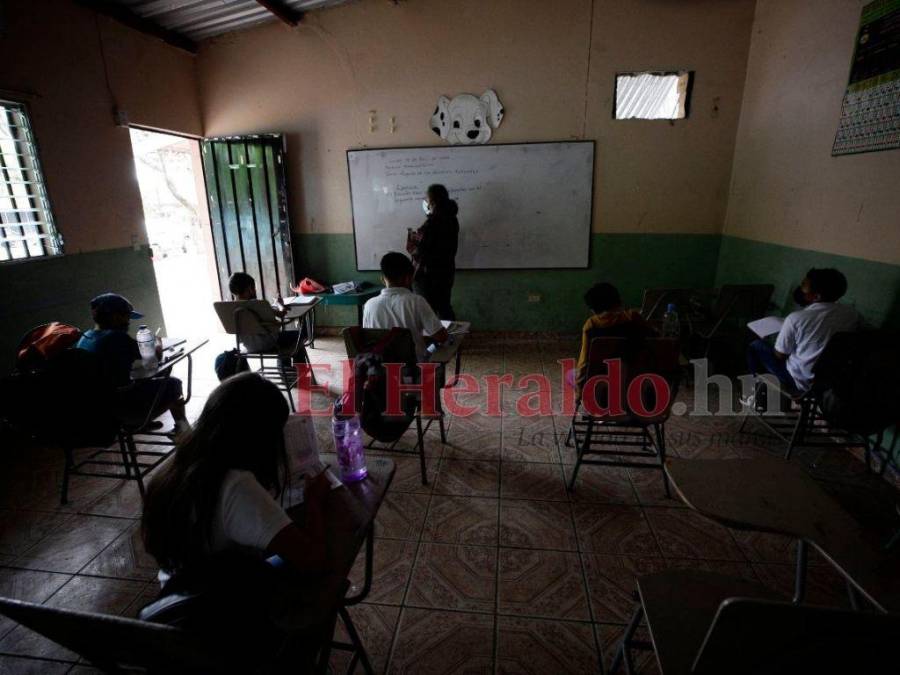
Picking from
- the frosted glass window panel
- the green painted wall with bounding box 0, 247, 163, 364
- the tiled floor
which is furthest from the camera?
the frosted glass window panel

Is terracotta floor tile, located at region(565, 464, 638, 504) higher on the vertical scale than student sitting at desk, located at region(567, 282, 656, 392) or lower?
lower

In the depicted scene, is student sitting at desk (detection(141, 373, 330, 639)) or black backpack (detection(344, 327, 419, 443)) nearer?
student sitting at desk (detection(141, 373, 330, 639))

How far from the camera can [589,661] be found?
150 centimetres

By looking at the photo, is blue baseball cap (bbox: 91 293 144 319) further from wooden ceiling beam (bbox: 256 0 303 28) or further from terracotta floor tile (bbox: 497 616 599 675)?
wooden ceiling beam (bbox: 256 0 303 28)

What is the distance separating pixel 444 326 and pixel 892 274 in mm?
2363

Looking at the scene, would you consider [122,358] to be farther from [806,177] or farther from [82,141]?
[806,177]

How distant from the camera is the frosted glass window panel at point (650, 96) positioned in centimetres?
416

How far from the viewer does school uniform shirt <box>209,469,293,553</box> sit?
3.02 ft

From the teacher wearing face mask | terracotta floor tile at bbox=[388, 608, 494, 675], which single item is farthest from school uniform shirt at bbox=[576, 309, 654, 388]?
the teacher wearing face mask

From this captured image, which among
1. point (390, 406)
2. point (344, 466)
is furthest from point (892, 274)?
point (344, 466)

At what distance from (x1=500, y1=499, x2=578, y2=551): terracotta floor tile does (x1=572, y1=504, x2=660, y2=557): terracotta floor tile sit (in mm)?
51

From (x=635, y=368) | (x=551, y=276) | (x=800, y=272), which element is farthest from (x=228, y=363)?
(x=800, y=272)

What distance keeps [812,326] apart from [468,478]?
1986mm

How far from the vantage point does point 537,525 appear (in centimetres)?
212
